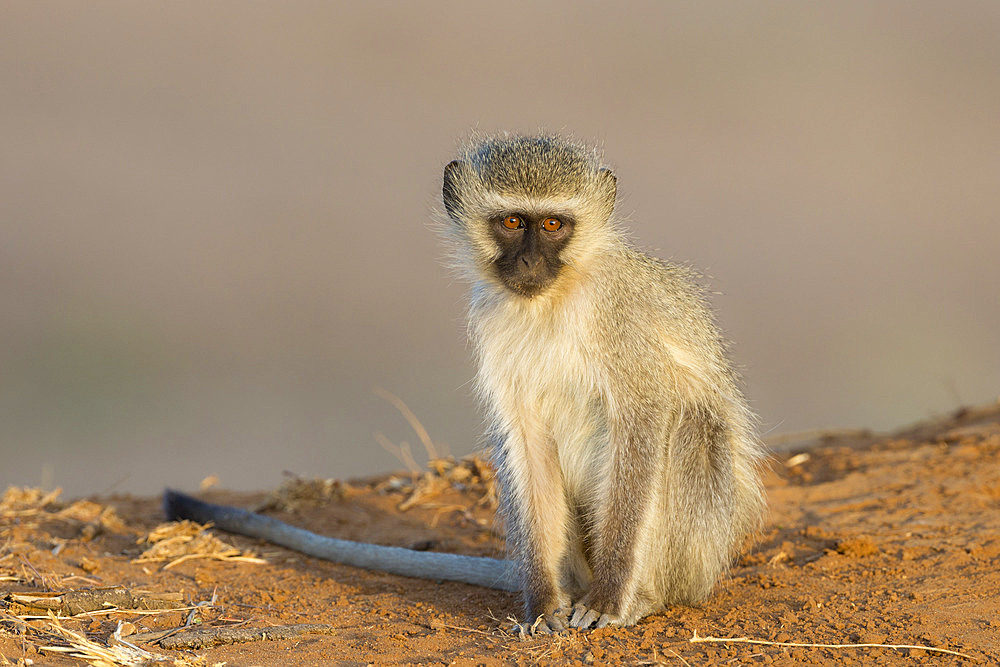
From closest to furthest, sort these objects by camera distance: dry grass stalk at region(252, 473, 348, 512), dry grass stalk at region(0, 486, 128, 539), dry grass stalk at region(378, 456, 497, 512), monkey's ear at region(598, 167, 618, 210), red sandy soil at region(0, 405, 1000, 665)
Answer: red sandy soil at region(0, 405, 1000, 665) → monkey's ear at region(598, 167, 618, 210) → dry grass stalk at region(0, 486, 128, 539) → dry grass stalk at region(252, 473, 348, 512) → dry grass stalk at region(378, 456, 497, 512)

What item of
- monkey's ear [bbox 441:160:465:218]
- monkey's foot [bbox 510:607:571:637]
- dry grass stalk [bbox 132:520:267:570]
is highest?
monkey's ear [bbox 441:160:465:218]

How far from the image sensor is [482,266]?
521 cm

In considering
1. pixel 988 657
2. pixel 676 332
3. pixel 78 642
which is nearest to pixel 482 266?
pixel 676 332

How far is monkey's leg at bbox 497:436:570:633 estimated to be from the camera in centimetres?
501

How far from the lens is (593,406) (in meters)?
5.08

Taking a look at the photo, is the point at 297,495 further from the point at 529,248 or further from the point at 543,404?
the point at 529,248

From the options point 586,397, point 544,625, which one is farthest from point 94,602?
point 586,397

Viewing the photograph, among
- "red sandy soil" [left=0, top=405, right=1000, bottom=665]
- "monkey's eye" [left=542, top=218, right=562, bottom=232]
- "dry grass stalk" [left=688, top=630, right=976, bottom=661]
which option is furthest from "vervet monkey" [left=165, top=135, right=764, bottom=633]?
"dry grass stalk" [left=688, top=630, right=976, bottom=661]

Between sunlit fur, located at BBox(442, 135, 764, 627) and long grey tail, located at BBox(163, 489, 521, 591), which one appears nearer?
sunlit fur, located at BBox(442, 135, 764, 627)

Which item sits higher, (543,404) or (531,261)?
(531,261)

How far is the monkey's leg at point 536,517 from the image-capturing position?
5012 millimetres

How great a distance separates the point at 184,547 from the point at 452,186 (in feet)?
8.50

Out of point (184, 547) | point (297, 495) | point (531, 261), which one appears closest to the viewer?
point (531, 261)

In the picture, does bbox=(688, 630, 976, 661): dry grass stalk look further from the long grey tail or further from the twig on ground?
the twig on ground
